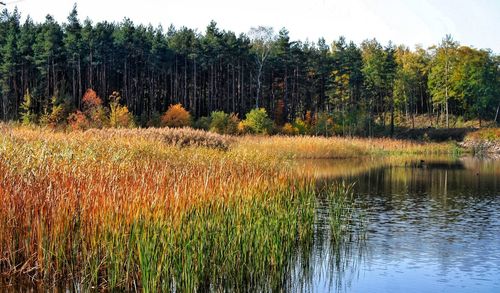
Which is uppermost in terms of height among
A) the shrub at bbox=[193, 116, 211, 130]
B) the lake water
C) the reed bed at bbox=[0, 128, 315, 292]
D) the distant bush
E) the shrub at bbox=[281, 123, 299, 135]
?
the shrub at bbox=[193, 116, 211, 130]

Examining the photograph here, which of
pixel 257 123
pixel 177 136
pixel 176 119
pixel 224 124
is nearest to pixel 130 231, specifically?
pixel 177 136

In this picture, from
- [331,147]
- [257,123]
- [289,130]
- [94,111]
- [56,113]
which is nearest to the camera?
[331,147]

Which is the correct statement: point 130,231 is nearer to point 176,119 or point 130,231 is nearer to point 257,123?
point 176,119

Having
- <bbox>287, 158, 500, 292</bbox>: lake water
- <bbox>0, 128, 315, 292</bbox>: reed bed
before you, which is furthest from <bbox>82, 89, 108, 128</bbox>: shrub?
<bbox>0, 128, 315, 292</bbox>: reed bed

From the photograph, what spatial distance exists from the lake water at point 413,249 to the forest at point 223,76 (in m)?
35.1

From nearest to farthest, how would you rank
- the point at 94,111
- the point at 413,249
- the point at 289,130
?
the point at 413,249
the point at 94,111
the point at 289,130

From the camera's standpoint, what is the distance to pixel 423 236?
39.5 feet

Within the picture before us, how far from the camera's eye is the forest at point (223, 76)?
5497 centimetres

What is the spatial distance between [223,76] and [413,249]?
188 ft

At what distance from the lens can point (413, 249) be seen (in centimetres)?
→ 1078

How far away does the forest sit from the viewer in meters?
55.0

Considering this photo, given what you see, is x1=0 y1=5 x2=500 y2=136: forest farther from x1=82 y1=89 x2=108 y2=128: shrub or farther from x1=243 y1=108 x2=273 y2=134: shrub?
x1=243 y1=108 x2=273 y2=134: shrub

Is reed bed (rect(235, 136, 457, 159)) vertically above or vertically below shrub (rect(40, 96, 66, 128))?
below

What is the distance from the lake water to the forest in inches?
1381
